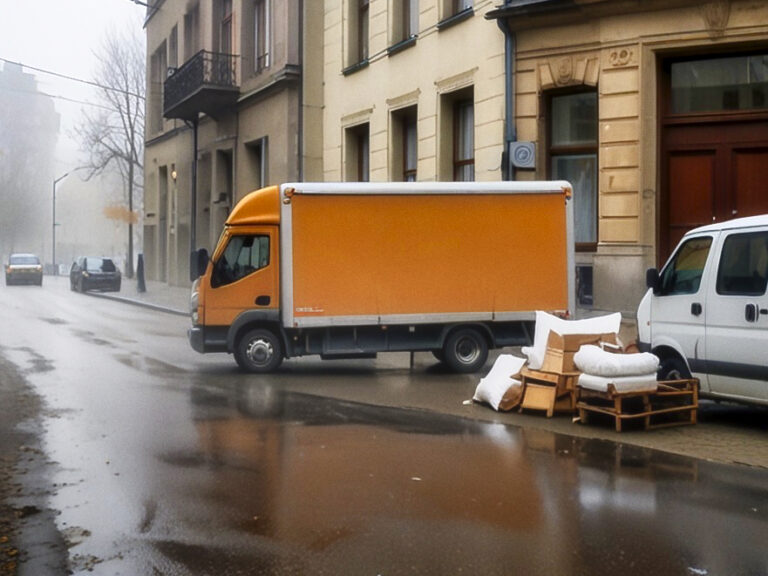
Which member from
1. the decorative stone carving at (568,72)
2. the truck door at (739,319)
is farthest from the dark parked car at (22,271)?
the truck door at (739,319)

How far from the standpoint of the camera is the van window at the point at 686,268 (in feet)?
31.9

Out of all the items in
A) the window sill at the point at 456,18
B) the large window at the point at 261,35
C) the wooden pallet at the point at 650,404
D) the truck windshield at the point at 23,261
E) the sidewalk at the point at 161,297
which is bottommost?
the wooden pallet at the point at 650,404

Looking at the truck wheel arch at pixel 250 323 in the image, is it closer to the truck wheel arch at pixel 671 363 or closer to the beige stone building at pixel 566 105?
the truck wheel arch at pixel 671 363

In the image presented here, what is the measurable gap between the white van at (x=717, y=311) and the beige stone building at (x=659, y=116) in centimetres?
625

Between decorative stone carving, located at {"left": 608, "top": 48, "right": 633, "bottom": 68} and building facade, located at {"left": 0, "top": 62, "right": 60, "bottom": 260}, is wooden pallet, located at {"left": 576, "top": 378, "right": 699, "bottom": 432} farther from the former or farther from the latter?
building facade, located at {"left": 0, "top": 62, "right": 60, "bottom": 260}

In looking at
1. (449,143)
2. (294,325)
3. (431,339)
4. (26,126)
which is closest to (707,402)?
(431,339)

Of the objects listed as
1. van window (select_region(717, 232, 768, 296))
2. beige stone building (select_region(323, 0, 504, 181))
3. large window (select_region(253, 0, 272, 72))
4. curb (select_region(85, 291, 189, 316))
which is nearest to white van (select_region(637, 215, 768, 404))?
van window (select_region(717, 232, 768, 296))

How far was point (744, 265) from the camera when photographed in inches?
360

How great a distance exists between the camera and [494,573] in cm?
491

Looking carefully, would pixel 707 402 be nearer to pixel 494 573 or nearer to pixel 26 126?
pixel 494 573

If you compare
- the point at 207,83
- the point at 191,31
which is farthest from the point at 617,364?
the point at 191,31

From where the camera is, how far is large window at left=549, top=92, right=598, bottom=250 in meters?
17.7

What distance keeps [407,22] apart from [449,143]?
3.78m

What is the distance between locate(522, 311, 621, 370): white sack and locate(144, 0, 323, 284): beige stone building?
56.1 feet
